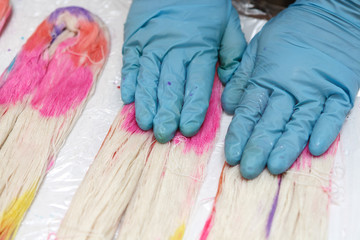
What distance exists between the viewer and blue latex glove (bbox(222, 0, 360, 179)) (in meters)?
1.51

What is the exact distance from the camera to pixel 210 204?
149 centimetres

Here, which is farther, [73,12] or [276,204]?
[73,12]

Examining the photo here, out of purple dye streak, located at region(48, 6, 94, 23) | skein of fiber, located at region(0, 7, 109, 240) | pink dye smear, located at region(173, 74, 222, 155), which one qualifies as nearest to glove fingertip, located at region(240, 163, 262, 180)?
pink dye smear, located at region(173, 74, 222, 155)

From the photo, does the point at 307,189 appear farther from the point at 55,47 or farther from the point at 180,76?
the point at 55,47

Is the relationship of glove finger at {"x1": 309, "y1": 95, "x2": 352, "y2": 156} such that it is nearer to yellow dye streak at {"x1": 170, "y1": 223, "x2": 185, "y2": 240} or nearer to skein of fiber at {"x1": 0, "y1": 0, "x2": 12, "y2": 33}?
yellow dye streak at {"x1": 170, "y1": 223, "x2": 185, "y2": 240}

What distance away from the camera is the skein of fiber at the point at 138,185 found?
142cm

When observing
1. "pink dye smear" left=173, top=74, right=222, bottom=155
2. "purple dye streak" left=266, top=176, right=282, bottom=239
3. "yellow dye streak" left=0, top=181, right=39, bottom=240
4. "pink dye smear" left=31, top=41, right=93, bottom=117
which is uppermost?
"pink dye smear" left=31, top=41, right=93, bottom=117

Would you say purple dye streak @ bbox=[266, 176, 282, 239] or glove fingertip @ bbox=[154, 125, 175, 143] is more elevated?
glove fingertip @ bbox=[154, 125, 175, 143]

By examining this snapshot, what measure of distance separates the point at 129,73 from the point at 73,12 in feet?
1.96

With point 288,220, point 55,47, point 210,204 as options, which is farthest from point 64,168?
point 288,220

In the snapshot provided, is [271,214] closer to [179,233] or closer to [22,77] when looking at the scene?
[179,233]

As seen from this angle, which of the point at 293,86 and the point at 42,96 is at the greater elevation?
the point at 293,86

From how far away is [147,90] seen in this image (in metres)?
1.70

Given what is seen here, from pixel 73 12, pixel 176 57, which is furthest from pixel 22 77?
pixel 176 57
